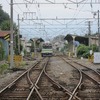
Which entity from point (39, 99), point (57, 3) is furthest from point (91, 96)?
point (57, 3)

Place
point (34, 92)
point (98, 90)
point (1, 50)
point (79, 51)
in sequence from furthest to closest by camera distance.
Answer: point (79, 51) → point (1, 50) → point (98, 90) → point (34, 92)

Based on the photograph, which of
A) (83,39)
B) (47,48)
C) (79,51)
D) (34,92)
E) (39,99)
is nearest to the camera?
(39,99)

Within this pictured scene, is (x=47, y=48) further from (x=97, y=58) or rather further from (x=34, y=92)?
(x=34, y=92)

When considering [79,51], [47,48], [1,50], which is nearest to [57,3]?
[1,50]

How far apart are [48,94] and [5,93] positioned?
1.66 metres

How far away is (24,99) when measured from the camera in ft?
37.7

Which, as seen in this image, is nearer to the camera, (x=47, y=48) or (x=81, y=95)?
(x=81, y=95)

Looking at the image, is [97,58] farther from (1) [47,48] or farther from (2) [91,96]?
(1) [47,48]

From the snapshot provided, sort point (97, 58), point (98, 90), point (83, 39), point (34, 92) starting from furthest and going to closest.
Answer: point (83, 39) → point (97, 58) → point (98, 90) → point (34, 92)

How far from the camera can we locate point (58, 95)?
40.3 ft

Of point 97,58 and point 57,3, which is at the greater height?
point 57,3

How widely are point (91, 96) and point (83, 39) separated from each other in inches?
3035

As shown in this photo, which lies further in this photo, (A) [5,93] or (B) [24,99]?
(A) [5,93]

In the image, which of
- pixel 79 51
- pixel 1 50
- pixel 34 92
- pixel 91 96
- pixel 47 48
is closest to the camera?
pixel 91 96
